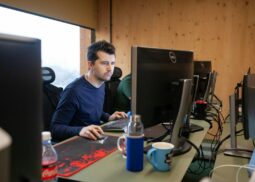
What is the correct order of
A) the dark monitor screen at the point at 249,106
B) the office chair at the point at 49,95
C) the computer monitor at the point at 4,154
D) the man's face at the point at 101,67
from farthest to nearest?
the office chair at the point at 49,95 → the man's face at the point at 101,67 → the dark monitor screen at the point at 249,106 → the computer monitor at the point at 4,154

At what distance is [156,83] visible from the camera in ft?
4.54

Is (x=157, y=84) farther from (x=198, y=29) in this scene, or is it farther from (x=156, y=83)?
Answer: (x=198, y=29)

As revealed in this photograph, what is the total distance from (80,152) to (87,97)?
727 mm

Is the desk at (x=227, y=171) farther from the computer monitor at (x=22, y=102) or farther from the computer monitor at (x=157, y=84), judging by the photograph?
the computer monitor at (x=22, y=102)

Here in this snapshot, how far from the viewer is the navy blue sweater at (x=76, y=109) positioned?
6.06 feet

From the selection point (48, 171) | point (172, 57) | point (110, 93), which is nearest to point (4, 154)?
point (48, 171)

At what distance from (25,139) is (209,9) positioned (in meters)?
4.27

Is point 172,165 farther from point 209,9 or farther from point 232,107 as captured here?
point 209,9

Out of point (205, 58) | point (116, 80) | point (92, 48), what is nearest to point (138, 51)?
point (92, 48)

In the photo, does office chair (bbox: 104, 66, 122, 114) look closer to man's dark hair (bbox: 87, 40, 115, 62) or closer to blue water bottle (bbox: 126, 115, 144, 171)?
man's dark hair (bbox: 87, 40, 115, 62)

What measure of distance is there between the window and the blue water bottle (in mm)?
1940

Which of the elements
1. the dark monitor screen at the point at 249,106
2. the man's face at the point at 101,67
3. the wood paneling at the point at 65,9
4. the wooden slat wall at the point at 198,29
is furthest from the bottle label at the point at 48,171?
the wooden slat wall at the point at 198,29

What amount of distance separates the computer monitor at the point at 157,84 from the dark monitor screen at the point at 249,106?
0.30 m

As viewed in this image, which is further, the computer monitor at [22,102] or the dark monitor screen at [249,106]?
the dark monitor screen at [249,106]
